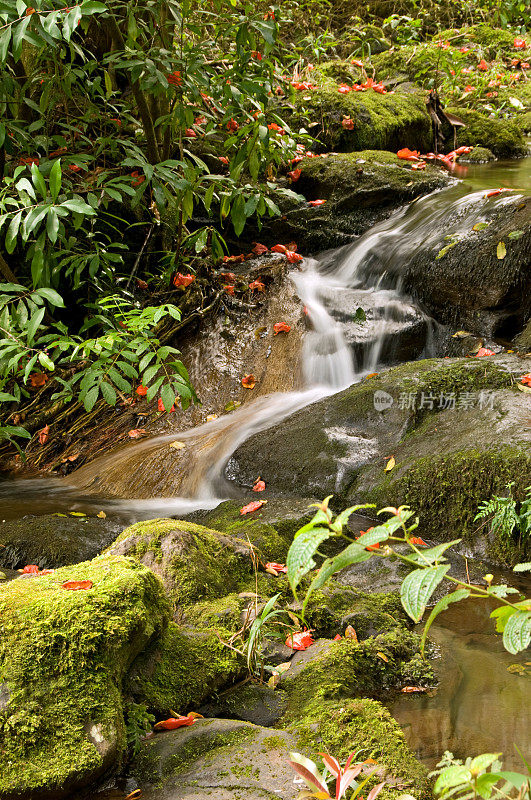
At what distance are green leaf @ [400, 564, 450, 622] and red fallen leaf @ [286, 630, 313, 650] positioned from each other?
148 cm

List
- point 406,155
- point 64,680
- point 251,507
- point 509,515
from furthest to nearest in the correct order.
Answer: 1. point 406,155
2. point 251,507
3. point 509,515
4. point 64,680

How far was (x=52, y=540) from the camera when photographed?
13.1 ft

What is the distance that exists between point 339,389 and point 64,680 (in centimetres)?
432

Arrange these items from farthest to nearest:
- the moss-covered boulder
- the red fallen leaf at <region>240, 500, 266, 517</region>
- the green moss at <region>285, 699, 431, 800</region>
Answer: the moss-covered boulder → the red fallen leaf at <region>240, 500, 266, 517</region> → the green moss at <region>285, 699, 431, 800</region>

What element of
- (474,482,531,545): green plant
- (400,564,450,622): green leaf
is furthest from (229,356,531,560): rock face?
(400,564,450,622): green leaf

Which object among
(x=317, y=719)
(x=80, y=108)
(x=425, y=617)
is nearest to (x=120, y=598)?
(x=317, y=719)

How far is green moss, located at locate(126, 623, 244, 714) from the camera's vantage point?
2039 millimetres

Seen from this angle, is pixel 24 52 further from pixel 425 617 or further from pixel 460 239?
pixel 425 617

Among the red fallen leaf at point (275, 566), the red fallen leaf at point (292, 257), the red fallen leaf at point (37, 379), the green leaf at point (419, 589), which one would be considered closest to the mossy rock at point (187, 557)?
the red fallen leaf at point (275, 566)

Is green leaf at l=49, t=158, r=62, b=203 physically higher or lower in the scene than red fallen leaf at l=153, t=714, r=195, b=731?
higher

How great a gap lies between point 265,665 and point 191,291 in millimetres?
4598

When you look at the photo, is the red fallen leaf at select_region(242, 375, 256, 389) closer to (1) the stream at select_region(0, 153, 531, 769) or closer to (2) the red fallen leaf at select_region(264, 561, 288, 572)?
(1) the stream at select_region(0, 153, 531, 769)

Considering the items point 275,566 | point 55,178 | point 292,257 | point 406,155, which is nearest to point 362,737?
point 275,566

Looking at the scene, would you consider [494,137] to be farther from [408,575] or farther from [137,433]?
[408,575]
